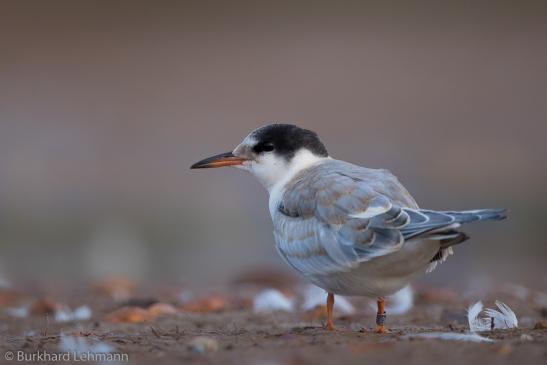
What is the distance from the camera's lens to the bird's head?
6438mm

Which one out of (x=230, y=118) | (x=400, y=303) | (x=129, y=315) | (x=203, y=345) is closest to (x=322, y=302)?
(x=400, y=303)

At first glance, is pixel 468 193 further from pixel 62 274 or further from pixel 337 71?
pixel 337 71

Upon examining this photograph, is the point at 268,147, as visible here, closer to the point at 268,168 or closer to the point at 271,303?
the point at 268,168

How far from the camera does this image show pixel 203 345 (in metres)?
4.71

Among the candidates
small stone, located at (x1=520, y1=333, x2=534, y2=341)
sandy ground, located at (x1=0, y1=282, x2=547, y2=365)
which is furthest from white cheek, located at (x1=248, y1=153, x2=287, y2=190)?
small stone, located at (x1=520, y1=333, x2=534, y2=341)

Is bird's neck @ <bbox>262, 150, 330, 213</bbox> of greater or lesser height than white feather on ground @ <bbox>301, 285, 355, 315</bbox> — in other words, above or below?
above

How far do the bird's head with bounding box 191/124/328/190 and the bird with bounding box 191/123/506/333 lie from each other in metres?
0.33

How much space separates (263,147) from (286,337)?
1.73 m

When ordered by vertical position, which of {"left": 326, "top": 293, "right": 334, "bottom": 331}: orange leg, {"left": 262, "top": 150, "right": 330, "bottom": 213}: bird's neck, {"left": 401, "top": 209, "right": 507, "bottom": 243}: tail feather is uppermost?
{"left": 262, "top": 150, "right": 330, "bottom": 213}: bird's neck

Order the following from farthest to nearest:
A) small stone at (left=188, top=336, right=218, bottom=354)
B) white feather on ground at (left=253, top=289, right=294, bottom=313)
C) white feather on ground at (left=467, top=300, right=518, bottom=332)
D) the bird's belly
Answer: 1. white feather on ground at (left=253, top=289, right=294, bottom=313)
2. white feather on ground at (left=467, top=300, right=518, bottom=332)
3. the bird's belly
4. small stone at (left=188, top=336, right=218, bottom=354)

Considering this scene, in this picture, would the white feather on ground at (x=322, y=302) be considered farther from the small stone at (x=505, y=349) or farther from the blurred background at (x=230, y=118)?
the small stone at (x=505, y=349)

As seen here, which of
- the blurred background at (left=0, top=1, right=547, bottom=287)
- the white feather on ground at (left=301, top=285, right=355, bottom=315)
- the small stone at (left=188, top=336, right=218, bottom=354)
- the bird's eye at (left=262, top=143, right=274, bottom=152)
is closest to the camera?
the small stone at (left=188, top=336, right=218, bottom=354)

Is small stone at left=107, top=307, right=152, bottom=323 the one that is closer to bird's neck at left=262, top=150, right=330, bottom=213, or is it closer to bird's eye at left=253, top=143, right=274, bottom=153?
bird's neck at left=262, top=150, right=330, bottom=213

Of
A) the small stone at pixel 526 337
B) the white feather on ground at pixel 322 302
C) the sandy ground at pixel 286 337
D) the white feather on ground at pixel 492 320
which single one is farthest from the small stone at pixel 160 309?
the small stone at pixel 526 337
